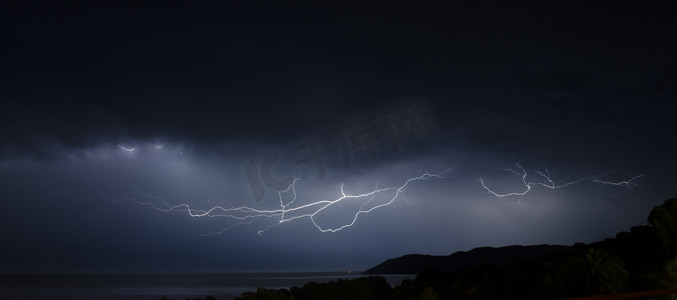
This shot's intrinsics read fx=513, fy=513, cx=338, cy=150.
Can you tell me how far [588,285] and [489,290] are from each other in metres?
7.52

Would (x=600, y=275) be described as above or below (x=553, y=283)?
above

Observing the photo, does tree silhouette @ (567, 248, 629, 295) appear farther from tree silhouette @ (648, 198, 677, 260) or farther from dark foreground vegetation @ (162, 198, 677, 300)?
tree silhouette @ (648, 198, 677, 260)

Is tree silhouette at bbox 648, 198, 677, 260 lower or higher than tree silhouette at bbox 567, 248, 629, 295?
higher

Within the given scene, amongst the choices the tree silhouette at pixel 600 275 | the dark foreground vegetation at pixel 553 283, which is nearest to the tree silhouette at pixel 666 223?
the dark foreground vegetation at pixel 553 283

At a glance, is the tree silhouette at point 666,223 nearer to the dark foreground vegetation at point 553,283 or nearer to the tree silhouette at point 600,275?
the dark foreground vegetation at point 553,283

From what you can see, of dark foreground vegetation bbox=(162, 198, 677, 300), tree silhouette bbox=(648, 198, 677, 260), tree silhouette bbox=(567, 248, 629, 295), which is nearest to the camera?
dark foreground vegetation bbox=(162, 198, 677, 300)

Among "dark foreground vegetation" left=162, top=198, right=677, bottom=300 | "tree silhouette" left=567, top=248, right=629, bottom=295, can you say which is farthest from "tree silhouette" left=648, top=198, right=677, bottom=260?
"tree silhouette" left=567, top=248, right=629, bottom=295

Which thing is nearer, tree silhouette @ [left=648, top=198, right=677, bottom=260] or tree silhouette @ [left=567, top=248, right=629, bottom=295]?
tree silhouette @ [left=567, top=248, right=629, bottom=295]

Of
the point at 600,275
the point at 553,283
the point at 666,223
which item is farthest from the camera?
the point at 666,223

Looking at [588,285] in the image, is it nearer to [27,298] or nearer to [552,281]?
[552,281]

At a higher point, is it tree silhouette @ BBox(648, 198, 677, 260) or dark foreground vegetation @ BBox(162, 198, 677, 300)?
tree silhouette @ BBox(648, 198, 677, 260)

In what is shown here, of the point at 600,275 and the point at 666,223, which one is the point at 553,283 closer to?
the point at 600,275

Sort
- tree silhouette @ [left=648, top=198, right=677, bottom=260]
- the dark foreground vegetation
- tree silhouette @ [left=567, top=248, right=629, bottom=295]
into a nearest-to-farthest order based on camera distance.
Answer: the dark foreground vegetation < tree silhouette @ [left=567, top=248, right=629, bottom=295] < tree silhouette @ [left=648, top=198, right=677, bottom=260]

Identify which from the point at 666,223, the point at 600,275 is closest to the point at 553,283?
the point at 600,275
